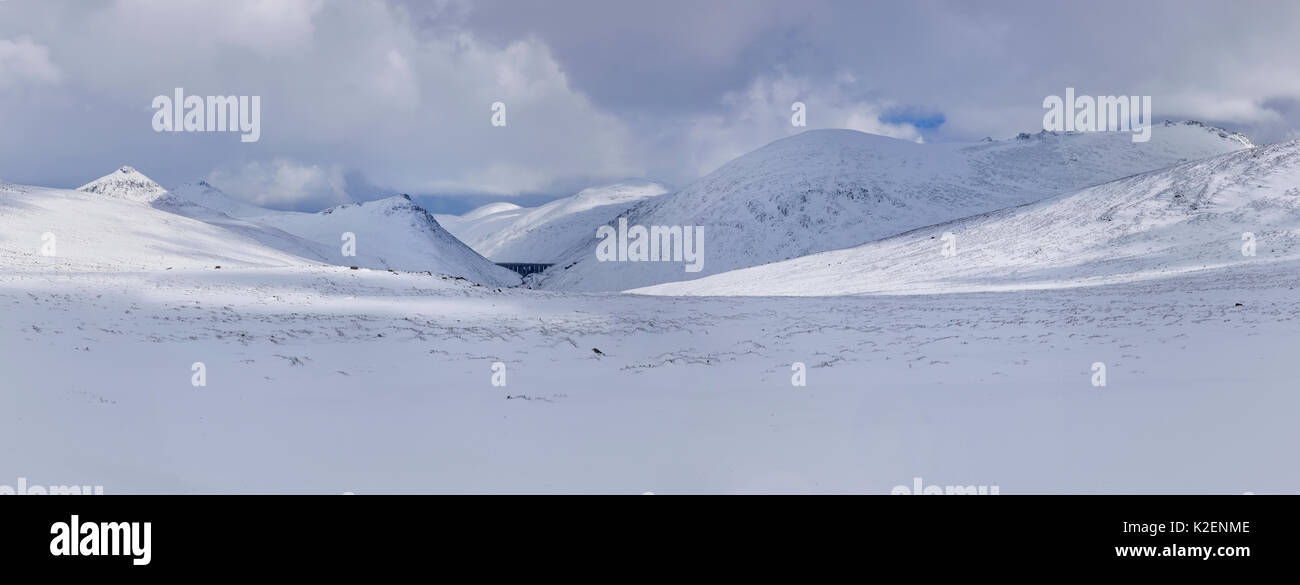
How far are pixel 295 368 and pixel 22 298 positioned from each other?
1177cm

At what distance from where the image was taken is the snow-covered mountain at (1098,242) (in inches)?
1832

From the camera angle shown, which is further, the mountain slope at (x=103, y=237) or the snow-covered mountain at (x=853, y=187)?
the snow-covered mountain at (x=853, y=187)

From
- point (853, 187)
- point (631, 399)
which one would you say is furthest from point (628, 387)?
point (853, 187)

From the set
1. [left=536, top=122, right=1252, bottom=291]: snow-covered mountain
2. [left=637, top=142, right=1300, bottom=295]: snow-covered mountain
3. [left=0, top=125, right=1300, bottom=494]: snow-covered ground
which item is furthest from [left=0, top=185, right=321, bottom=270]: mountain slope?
[left=536, top=122, right=1252, bottom=291]: snow-covered mountain

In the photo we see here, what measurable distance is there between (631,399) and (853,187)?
13225 cm

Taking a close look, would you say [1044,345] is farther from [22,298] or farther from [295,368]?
[22,298]

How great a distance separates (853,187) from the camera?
137750mm

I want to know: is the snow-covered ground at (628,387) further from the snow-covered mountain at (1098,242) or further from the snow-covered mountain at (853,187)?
the snow-covered mountain at (853,187)

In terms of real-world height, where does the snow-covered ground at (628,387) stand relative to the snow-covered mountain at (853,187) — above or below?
below

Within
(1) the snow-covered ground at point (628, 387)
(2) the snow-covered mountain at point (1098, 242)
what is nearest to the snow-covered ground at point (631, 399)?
(1) the snow-covered ground at point (628, 387)

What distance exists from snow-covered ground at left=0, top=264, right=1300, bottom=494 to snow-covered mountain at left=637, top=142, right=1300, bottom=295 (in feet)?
83.5

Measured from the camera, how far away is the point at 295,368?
50.1ft

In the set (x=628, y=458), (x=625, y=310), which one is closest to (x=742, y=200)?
(x=625, y=310)

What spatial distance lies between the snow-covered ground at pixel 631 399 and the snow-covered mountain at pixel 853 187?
318 ft
